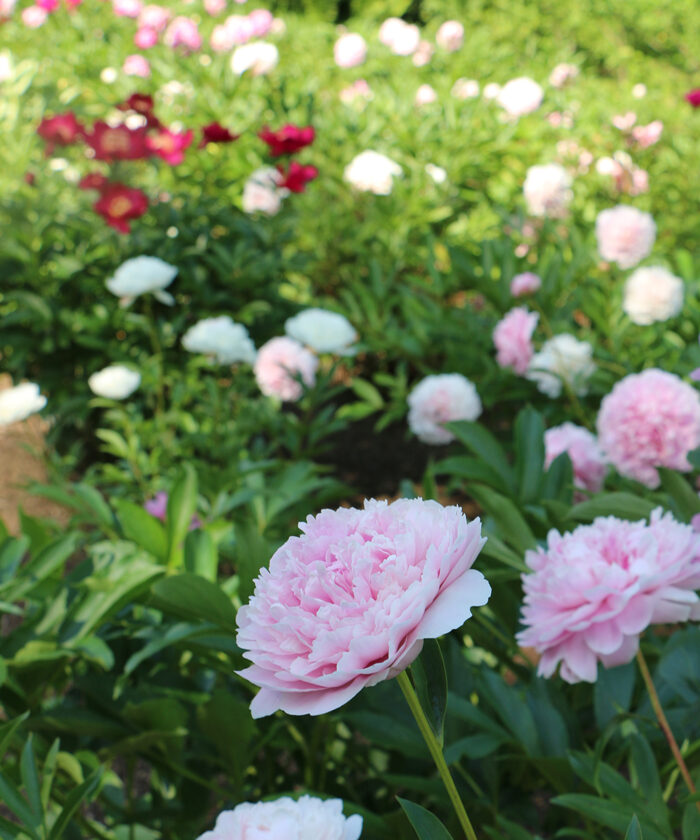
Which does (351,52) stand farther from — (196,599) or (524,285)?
(196,599)

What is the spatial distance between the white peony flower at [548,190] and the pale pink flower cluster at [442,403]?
0.84m

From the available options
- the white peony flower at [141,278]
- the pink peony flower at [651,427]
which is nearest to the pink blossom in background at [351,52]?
the white peony flower at [141,278]

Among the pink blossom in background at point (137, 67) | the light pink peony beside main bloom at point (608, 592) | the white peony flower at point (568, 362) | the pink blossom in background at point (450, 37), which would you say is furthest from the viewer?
the pink blossom in background at point (450, 37)

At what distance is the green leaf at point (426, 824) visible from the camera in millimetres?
431

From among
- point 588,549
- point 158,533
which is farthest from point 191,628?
point 588,549

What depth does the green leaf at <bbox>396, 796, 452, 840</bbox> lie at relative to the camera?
43cm

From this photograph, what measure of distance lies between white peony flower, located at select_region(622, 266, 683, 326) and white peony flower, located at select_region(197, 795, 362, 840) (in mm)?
1397

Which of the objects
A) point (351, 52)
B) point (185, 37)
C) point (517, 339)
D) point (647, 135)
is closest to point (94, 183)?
point (517, 339)

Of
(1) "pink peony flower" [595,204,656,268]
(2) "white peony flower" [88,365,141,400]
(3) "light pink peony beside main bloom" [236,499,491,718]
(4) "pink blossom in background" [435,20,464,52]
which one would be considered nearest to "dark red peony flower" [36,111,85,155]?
(2) "white peony flower" [88,365,141,400]

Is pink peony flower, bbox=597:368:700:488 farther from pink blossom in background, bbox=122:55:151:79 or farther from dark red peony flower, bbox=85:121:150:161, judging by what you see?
pink blossom in background, bbox=122:55:151:79

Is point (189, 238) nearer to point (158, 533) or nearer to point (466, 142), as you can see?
point (466, 142)

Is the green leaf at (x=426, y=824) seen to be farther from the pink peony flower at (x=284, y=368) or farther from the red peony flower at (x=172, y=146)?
the red peony flower at (x=172, y=146)

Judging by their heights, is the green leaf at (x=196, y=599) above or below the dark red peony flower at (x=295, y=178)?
above

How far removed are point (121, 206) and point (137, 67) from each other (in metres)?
2.38
